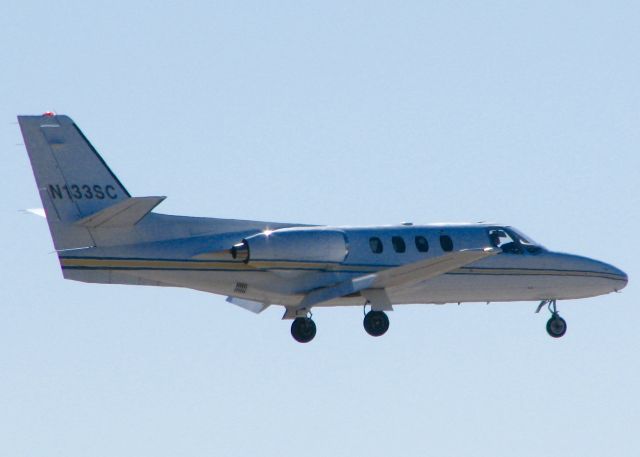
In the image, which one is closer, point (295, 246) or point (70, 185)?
point (70, 185)

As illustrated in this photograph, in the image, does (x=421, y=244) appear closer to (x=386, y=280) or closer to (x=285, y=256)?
(x=386, y=280)

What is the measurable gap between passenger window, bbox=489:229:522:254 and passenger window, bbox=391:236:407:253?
Result: 268cm

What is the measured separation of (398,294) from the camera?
6381cm

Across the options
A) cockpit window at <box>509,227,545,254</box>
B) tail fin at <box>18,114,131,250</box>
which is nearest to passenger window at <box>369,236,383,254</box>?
cockpit window at <box>509,227,545,254</box>

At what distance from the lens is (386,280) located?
62.6 metres

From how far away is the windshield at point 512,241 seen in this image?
64.9 metres

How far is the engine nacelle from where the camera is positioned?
61.0 m

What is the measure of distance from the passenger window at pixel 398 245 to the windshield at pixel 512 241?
2.75 m

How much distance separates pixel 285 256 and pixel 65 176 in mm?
6035

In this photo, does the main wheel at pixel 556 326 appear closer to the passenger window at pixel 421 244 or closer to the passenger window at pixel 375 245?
the passenger window at pixel 421 244

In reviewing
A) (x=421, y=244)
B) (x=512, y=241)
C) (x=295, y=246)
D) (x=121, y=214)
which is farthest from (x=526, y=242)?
(x=121, y=214)

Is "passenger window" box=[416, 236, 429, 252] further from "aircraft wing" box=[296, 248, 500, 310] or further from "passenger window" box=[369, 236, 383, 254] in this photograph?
"passenger window" box=[369, 236, 383, 254]

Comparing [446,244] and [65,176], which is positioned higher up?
[65,176]

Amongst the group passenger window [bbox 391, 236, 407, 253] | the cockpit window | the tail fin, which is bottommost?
the cockpit window
